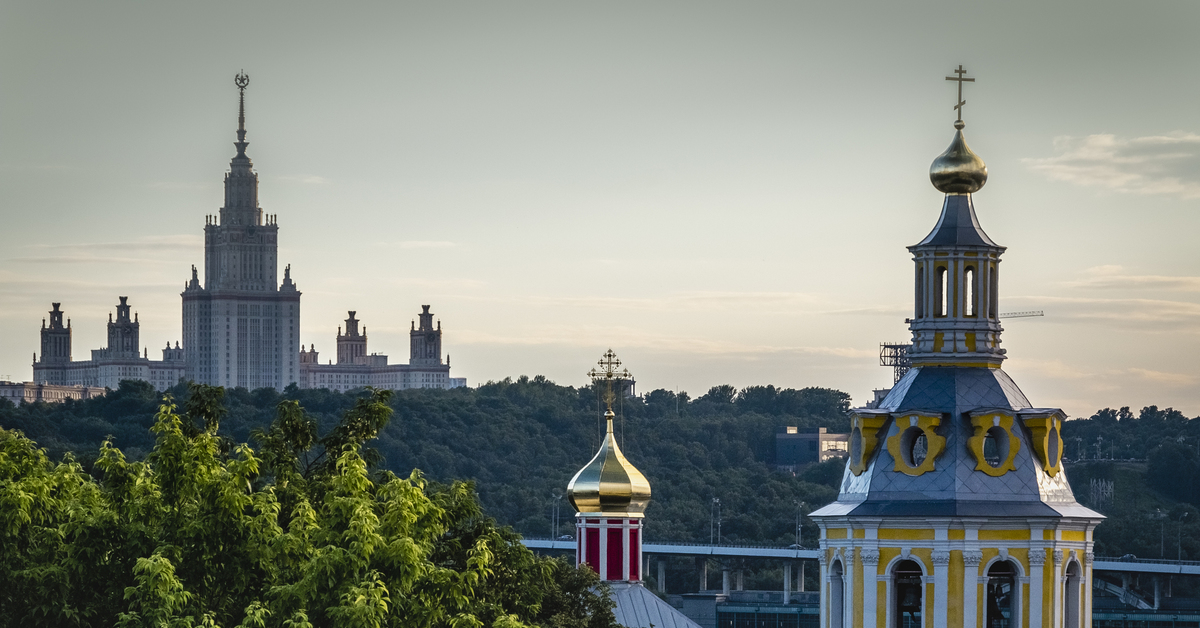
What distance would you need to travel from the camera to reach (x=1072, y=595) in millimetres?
28031

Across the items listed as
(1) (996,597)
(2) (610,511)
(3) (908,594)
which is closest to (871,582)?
(3) (908,594)

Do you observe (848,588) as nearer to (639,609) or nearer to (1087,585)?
(1087,585)

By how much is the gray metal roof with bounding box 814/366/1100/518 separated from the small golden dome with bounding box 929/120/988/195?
264cm

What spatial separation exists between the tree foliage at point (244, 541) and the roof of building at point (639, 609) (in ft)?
94.0

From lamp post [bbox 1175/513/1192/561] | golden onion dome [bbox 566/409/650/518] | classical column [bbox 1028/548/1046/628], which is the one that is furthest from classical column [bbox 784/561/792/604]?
classical column [bbox 1028/548/1046/628]

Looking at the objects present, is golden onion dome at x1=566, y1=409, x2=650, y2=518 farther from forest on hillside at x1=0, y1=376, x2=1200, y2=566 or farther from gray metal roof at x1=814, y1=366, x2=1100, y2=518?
forest on hillside at x1=0, y1=376, x2=1200, y2=566

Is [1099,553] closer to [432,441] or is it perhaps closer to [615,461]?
[432,441]

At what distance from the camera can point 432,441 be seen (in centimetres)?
18025

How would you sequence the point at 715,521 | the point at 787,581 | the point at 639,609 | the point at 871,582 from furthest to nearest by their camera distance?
the point at 715,521 < the point at 787,581 < the point at 639,609 < the point at 871,582

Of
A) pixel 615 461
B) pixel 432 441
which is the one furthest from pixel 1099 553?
pixel 615 461

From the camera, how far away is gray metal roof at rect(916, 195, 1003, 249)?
28.7m

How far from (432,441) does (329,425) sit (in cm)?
816

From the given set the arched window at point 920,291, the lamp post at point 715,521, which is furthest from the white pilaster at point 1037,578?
the lamp post at point 715,521

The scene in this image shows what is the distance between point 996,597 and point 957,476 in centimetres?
193
